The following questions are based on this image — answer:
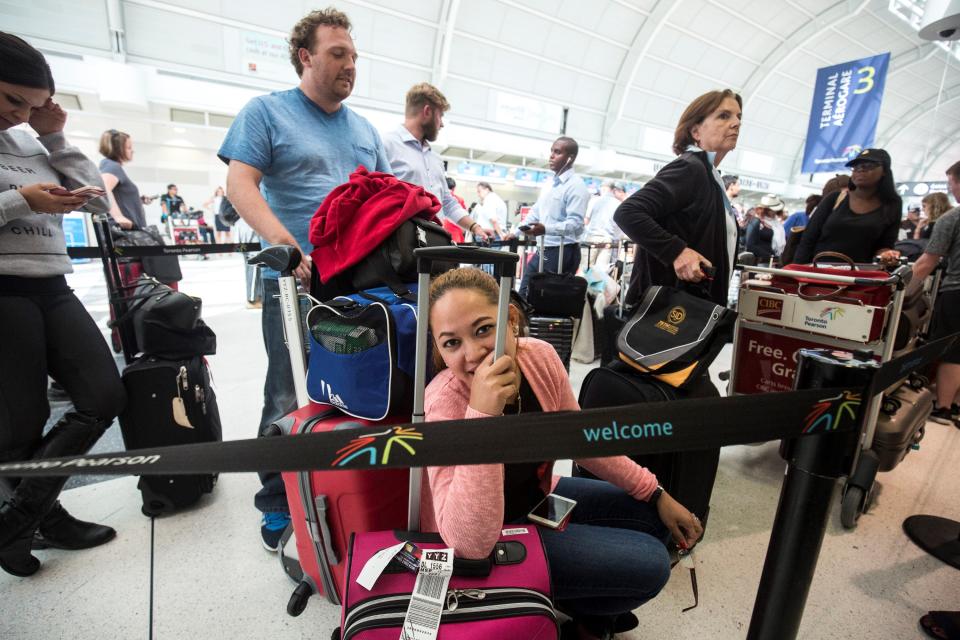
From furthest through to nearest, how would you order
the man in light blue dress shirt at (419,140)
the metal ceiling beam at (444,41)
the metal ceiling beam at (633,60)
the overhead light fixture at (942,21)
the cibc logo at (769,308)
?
the metal ceiling beam at (633,60), the metal ceiling beam at (444,41), the overhead light fixture at (942,21), the man in light blue dress shirt at (419,140), the cibc logo at (769,308)

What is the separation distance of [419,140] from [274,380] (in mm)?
1785

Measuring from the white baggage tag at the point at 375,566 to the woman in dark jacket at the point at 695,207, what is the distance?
1387 mm

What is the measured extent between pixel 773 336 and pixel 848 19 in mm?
20670

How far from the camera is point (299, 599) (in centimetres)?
121

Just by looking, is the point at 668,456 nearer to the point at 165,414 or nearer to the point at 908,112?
the point at 165,414

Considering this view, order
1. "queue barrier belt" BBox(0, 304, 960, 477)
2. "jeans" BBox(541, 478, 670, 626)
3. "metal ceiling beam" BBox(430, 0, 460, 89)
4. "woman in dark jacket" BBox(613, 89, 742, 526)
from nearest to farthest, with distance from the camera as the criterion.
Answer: "queue barrier belt" BBox(0, 304, 960, 477), "jeans" BBox(541, 478, 670, 626), "woman in dark jacket" BBox(613, 89, 742, 526), "metal ceiling beam" BBox(430, 0, 460, 89)

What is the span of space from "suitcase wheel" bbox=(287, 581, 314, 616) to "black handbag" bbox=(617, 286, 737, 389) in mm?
1244

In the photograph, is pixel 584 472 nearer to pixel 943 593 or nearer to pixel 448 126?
pixel 943 593

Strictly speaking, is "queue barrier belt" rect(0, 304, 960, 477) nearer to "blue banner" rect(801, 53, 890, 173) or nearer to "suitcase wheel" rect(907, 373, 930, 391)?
"suitcase wheel" rect(907, 373, 930, 391)

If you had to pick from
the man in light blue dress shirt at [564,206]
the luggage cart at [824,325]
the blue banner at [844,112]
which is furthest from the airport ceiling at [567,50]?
the luggage cart at [824,325]

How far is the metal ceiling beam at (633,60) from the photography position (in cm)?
1361

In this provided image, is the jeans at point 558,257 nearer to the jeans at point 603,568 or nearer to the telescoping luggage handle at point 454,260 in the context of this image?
the jeans at point 603,568

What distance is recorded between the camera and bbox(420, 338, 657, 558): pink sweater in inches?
32.6

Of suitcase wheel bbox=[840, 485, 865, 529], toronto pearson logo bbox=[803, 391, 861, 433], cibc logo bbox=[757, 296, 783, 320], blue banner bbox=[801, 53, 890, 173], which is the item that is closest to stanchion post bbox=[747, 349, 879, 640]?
toronto pearson logo bbox=[803, 391, 861, 433]
